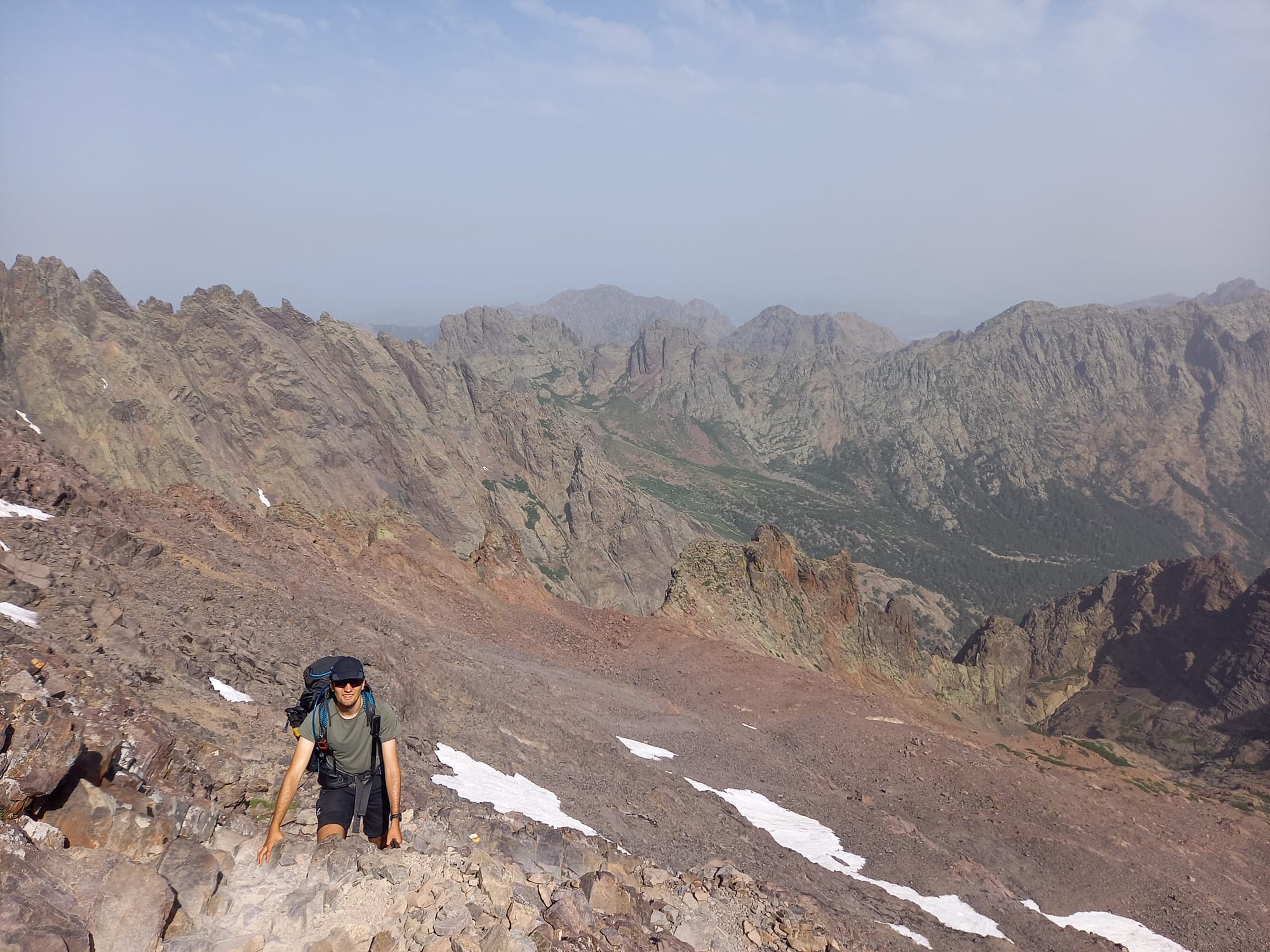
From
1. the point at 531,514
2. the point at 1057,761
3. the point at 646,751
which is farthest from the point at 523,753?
the point at 531,514

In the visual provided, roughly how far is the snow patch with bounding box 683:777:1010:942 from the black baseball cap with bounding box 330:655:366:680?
58.9ft

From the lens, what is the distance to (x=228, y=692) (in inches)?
663

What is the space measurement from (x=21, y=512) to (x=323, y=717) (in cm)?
1958

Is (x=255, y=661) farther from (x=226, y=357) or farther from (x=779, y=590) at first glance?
(x=226, y=357)

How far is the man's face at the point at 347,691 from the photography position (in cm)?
897

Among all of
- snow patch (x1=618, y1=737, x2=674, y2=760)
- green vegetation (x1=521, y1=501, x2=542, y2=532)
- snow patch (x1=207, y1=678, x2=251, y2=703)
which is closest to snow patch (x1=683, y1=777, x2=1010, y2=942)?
snow patch (x1=618, y1=737, x2=674, y2=760)

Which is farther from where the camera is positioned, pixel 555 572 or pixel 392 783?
pixel 555 572

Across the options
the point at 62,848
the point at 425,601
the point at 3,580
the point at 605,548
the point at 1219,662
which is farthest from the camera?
the point at 605,548

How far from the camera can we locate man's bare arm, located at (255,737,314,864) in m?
8.70

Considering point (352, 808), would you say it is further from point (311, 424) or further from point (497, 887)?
point (311, 424)

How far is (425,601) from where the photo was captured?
130 ft

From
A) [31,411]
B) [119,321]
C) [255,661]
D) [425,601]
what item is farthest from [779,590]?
[119,321]

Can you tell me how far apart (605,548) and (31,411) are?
9182 cm

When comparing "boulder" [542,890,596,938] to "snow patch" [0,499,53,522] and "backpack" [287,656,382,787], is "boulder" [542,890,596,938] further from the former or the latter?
"snow patch" [0,499,53,522]
